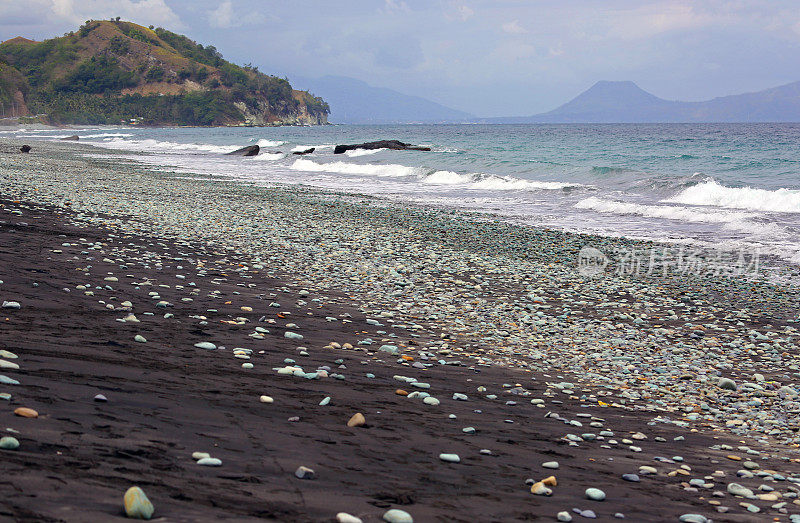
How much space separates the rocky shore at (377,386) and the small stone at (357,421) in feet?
0.13

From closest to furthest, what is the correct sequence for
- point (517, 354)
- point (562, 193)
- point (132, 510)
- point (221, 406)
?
1. point (132, 510)
2. point (221, 406)
3. point (517, 354)
4. point (562, 193)

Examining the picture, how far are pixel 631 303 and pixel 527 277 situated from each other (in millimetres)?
2073

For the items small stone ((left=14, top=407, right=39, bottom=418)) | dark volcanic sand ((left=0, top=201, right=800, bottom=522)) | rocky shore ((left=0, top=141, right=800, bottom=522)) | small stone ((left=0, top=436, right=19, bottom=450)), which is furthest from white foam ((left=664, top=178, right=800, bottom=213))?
small stone ((left=0, top=436, right=19, bottom=450))

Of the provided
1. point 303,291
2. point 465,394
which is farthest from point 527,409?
point 303,291

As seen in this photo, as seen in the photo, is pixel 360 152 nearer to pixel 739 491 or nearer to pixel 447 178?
pixel 447 178

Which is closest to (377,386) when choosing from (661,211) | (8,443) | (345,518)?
(345,518)

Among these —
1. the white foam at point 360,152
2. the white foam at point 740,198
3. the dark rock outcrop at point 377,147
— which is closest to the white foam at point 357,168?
the white foam at point 360,152

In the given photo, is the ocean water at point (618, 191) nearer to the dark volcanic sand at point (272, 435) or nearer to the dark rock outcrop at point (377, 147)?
the dark rock outcrop at point (377, 147)

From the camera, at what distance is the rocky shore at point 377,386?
3445 mm

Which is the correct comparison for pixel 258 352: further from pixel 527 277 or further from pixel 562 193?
pixel 562 193

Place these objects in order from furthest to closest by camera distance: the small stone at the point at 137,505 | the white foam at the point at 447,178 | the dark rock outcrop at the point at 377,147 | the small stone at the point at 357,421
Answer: the dark rock outcrop at the point at 377,147 → the white foam at the point at 447,178 → the small stone at the point at 357,421 → the small stone at the point at 137,505

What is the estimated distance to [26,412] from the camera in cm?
362

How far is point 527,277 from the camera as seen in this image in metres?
11.6

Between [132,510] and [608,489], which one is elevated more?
[132,510]
